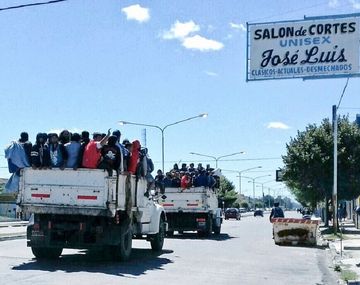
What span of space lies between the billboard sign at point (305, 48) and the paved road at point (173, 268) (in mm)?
4384

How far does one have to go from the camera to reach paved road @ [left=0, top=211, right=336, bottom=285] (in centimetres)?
1114

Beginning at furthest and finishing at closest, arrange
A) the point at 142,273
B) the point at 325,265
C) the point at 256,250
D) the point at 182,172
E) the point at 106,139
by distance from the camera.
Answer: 1. the point at 182,172
2. the point at 256,250
3. the point at 325,265
4. the point at 106,139
5. the point at 142,273

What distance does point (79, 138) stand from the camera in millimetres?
13508

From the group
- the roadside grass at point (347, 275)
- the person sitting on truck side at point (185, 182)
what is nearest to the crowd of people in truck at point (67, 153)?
the roadside grass at point (347, 275)

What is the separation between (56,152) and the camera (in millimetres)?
13172

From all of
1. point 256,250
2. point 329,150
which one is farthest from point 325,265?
point 329,150

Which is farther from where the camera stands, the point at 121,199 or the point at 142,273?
the point at 121,199

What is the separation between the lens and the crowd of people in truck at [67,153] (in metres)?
13.1

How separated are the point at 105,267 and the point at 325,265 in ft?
19.2

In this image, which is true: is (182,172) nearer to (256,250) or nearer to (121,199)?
(256,250)

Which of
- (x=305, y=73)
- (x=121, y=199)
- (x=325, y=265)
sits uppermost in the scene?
(x=305, y=73)

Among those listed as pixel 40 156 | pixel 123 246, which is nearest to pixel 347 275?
pixel 123 246

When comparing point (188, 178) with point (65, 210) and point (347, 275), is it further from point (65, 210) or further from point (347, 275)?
point (347, 275)

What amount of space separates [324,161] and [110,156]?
21715 mm
